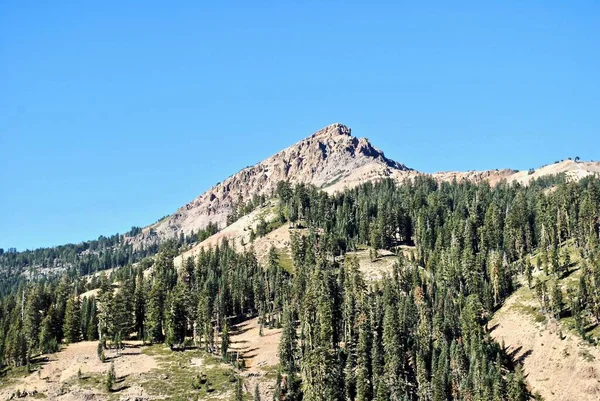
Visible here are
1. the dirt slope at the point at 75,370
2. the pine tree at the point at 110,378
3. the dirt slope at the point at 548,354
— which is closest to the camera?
the dirt slope at the point at 548,354

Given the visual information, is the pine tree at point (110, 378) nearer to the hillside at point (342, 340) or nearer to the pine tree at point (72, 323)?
the hillside at point (342, 340)

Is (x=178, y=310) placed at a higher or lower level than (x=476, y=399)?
higher

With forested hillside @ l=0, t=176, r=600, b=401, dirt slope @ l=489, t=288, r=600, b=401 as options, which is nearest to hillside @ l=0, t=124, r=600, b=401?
dirt slope @ l=489, t=288, r=600, b=401

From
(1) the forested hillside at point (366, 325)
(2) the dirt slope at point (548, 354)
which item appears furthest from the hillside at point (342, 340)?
(1) the forested hillside at point (366, 325)

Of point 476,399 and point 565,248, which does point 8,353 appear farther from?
point 565,248

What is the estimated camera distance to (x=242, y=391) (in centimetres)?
14025

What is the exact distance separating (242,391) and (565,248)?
388 feet

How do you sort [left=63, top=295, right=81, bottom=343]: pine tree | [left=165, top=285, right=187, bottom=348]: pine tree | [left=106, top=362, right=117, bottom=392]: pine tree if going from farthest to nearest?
1. [left=63, top=295, right=81, bottom=343]: pine tree
2. [left=165, top=285, right=187, bottom=348]: pine tree
3. [left=106, top=362, right=117, bottom=392]: pine tree

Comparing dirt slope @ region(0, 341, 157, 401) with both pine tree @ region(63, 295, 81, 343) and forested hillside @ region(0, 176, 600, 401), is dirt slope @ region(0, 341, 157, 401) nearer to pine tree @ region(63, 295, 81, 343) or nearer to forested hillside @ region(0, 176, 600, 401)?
pine tree @ region(63, 295, 81, 343)

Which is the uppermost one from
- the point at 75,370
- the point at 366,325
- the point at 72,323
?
the point at 72,323

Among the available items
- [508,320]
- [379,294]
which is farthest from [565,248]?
[379,294]

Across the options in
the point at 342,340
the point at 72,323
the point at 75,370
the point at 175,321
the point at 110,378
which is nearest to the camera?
the point at 110,378

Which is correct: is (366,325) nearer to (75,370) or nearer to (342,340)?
(342,340)

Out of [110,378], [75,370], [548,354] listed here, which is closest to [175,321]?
[75,370]
